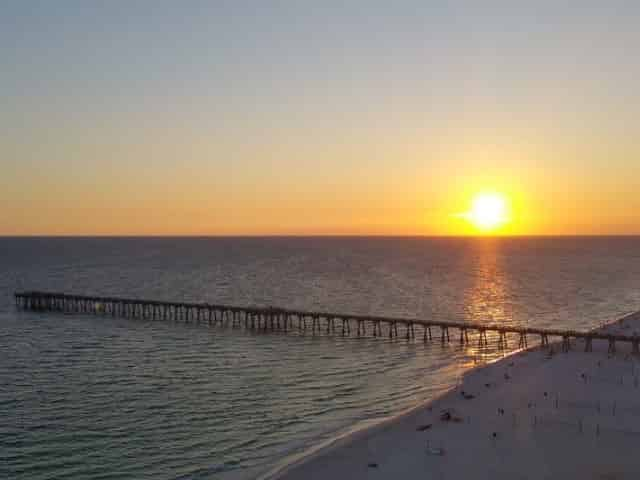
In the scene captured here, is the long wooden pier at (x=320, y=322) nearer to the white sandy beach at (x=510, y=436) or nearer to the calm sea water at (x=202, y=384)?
the calm sea water at (x=202, y=384)

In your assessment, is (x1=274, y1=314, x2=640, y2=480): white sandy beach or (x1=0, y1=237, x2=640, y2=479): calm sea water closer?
(x1=274, y1=314, x2=640, y2=480): white sandy beach

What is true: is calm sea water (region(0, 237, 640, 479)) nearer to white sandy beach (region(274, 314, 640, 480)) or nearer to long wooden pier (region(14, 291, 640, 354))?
long wooden pier (region(14, 291, 640, 354))

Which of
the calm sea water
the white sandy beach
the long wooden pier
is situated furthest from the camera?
the long wooden pier

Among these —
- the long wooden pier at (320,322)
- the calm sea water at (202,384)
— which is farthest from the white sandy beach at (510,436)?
the long wooden pier at (320,322)

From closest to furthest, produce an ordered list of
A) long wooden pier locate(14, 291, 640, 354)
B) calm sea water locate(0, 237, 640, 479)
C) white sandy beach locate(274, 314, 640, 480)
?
white sandy beach locate(274, 314, 640, 480)
calm sea water locate(0, 237, 640, 479)
long wooden pier locate(14, 291, 640, 354)

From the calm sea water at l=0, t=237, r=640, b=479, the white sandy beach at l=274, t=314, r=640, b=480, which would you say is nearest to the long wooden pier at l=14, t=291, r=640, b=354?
the calm sea water at l=0, t=237, r=640, b=479

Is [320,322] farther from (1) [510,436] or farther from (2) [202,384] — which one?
(1) [510,436]

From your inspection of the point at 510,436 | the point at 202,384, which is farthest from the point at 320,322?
the point at 510,436
